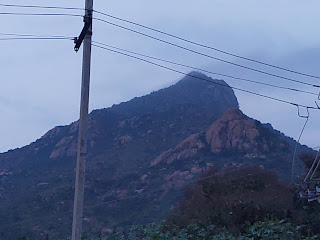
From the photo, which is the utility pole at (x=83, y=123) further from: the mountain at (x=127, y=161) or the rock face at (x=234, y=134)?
the rock face at (x=234, y=134)

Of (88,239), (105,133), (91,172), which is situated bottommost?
(88,239)

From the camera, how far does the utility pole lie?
37.0ft

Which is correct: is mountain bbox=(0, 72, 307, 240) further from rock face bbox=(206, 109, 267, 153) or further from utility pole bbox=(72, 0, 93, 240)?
utility pole bbox=(72, 0, 93, 240)

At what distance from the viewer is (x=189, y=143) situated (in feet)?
198

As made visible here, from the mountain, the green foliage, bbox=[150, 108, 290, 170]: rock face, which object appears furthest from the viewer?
bbox=[150, 108, 290, 170]: rock face

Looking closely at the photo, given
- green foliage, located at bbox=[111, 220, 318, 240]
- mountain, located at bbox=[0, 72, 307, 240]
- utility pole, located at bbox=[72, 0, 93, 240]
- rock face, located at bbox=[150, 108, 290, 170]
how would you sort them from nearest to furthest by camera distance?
utility pole, located at bbox=[72, 0, 93, 240] < green foliage, located at bbox=[111, 220, 318, 240] < mountain, located at bbox=[0, 72, 307, 240] < rock face, located at bbox=[150, 108, 290, 170]

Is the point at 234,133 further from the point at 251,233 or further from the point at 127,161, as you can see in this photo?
the point at 251,233

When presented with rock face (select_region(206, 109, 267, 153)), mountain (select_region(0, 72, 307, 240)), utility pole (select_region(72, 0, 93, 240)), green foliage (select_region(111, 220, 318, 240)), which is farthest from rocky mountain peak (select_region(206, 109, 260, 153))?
utility pole (select_region(72, 0, 93, 240))

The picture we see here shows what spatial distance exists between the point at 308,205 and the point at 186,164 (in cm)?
3270

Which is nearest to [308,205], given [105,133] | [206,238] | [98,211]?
[206,238]

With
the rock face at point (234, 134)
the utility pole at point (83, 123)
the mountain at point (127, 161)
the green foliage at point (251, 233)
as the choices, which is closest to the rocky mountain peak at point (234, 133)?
the rock face at point (234, 134)

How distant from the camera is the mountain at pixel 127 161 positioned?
135 ft

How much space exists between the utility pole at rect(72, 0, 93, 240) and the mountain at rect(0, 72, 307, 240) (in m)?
22.2

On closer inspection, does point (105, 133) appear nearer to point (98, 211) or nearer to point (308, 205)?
point (98, 211)
